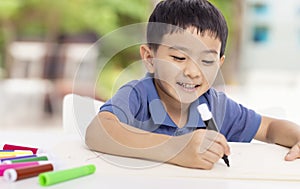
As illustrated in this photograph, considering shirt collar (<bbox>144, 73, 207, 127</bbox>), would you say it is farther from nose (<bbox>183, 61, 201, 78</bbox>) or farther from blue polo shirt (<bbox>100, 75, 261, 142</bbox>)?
nose (<bbox>183, 61, 201, 78</bbox>)

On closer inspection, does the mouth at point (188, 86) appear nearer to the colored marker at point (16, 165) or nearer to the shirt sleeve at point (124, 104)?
the shirt sleeve at point (124, 104)

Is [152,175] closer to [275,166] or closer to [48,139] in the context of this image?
[275,166]

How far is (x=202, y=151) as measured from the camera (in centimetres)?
71

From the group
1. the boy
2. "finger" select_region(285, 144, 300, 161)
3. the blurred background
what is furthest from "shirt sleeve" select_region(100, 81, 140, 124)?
the blurred background

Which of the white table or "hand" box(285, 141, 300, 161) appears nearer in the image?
the white table


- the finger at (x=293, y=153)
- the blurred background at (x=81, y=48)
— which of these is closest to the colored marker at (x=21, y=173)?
the finger at (x=293, y=153)

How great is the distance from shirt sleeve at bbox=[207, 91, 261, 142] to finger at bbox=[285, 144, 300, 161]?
179 mm

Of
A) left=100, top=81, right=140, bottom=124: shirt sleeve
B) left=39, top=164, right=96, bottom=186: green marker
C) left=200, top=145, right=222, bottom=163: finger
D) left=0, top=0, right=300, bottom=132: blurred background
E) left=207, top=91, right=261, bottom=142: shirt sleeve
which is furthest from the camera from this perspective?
left=0, top=0, right=300, bottom=132: blurred background

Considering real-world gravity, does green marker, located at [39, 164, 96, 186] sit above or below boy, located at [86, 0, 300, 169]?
below

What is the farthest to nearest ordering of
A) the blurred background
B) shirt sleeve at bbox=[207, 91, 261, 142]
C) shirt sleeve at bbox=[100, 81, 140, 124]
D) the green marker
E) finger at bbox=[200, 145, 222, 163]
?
the blurred background
shirt sleeve at bbox=[207, 91, 261, 142]
shirt sleeve at bbox=[100, 81, 140, 124]
finger at bbox=[200, 145, 222, 163]
the green marker

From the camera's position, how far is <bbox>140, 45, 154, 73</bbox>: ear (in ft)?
2.90

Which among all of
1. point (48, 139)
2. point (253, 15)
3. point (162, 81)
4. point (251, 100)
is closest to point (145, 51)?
point (162, 81)

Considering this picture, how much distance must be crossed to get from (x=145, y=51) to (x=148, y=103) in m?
0.09

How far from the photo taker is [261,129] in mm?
989
